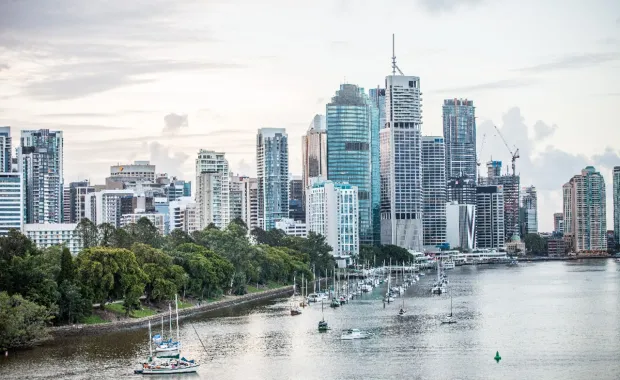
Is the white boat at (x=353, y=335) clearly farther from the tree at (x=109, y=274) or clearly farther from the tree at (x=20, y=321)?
the tree at (x=20, y=321)

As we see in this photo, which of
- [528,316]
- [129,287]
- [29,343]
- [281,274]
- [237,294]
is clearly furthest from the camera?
[281,274]

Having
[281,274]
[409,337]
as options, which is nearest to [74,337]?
[409,337]

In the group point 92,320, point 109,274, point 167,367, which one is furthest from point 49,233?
point 167,367

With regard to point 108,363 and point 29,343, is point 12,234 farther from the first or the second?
point 108,363

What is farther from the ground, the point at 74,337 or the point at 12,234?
the point at 12,234

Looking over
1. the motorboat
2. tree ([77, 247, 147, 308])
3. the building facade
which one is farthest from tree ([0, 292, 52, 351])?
the building facade

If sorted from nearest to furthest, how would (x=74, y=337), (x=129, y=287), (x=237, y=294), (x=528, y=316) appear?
1. (x=74, y=337)
2. (x=129, y=287)
3. (x=528, y=316)
4. (x=237, y=294)

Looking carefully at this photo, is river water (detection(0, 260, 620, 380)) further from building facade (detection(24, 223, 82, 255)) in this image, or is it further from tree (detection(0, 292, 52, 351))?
building facade (detection(24, 223, 82, 255))
